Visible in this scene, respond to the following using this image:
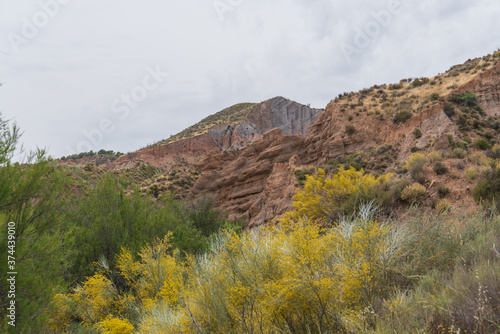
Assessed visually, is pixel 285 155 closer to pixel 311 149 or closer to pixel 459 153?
pixel 311 149

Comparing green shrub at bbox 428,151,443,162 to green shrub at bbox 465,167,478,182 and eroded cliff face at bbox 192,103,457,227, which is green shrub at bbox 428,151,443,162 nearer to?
eroded cliff face at bbox 192,103,457,227

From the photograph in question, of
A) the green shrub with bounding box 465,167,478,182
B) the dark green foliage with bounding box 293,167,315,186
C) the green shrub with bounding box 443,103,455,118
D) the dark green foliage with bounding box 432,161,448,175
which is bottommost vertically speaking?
the green shrub with bounding box 465,167,478,182

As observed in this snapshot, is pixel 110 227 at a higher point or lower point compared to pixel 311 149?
lower

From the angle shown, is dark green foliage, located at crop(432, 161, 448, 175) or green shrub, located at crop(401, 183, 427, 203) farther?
dark green foliage, located at crop(432, 161, 448, 175)

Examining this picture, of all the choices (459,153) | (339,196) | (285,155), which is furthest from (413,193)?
Result: (285,155)

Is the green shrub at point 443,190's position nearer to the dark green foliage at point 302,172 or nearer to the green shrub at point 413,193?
the green shrub at point 413,193

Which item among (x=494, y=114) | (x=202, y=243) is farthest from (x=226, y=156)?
(x=494, y=114)

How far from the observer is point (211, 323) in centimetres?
417

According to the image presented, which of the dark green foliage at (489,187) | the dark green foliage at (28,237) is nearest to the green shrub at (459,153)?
the dark green foliage at (489,187)

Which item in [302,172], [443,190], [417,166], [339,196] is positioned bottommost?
[443,190]

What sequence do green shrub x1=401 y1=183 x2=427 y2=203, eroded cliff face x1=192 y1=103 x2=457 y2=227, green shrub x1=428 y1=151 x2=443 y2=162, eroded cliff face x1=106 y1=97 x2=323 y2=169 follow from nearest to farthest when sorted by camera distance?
green shrub x1=401 y1=183 x2=427 y2=203 < green shrub x1=428 y1=151 x2=443 y2=162 < eroded cliff face x1=192 y1=103 x2=457 y2=227 < eroded cliff face x1=106 y1=97 x2=323 y2=169

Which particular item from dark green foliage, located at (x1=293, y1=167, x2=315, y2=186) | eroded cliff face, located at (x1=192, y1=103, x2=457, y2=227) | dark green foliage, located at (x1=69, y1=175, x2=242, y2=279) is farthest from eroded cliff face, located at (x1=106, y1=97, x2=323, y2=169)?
A: dark green foliage, located at (x1=69, y1=175, x2=242, y2=279)

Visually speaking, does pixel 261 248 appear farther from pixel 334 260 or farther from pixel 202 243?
Answer: pixel 202 243

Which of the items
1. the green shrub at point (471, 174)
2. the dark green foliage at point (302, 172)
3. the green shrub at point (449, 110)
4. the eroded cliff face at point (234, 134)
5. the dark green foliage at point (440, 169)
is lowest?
the green shrub at point (471, 174)
